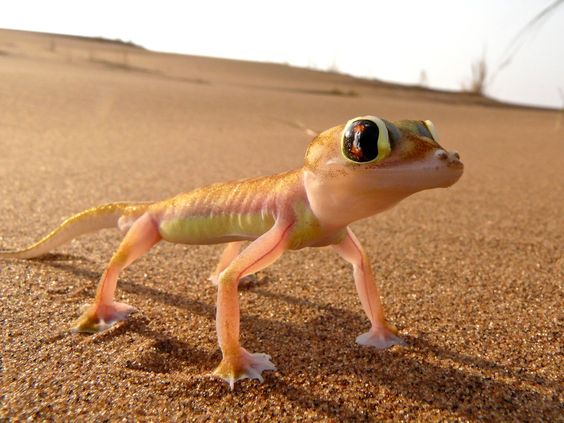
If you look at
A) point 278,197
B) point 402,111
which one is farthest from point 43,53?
point 278,197

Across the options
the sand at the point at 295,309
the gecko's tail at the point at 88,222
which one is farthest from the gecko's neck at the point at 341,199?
the gecko's tail at the point at 88,222

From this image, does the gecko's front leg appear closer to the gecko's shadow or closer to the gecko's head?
the gecko's shadow

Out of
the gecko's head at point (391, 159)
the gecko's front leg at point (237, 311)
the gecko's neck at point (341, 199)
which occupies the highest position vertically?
the gecko's head at point (391, 159)

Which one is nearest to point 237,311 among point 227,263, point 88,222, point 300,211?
point 300,211

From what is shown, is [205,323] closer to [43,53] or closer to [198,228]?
[198,228]

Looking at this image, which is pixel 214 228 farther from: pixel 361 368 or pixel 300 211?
pixel 361 368

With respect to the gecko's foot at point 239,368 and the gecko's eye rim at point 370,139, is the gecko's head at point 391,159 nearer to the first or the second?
the gecko's eye rim at point 370,139
